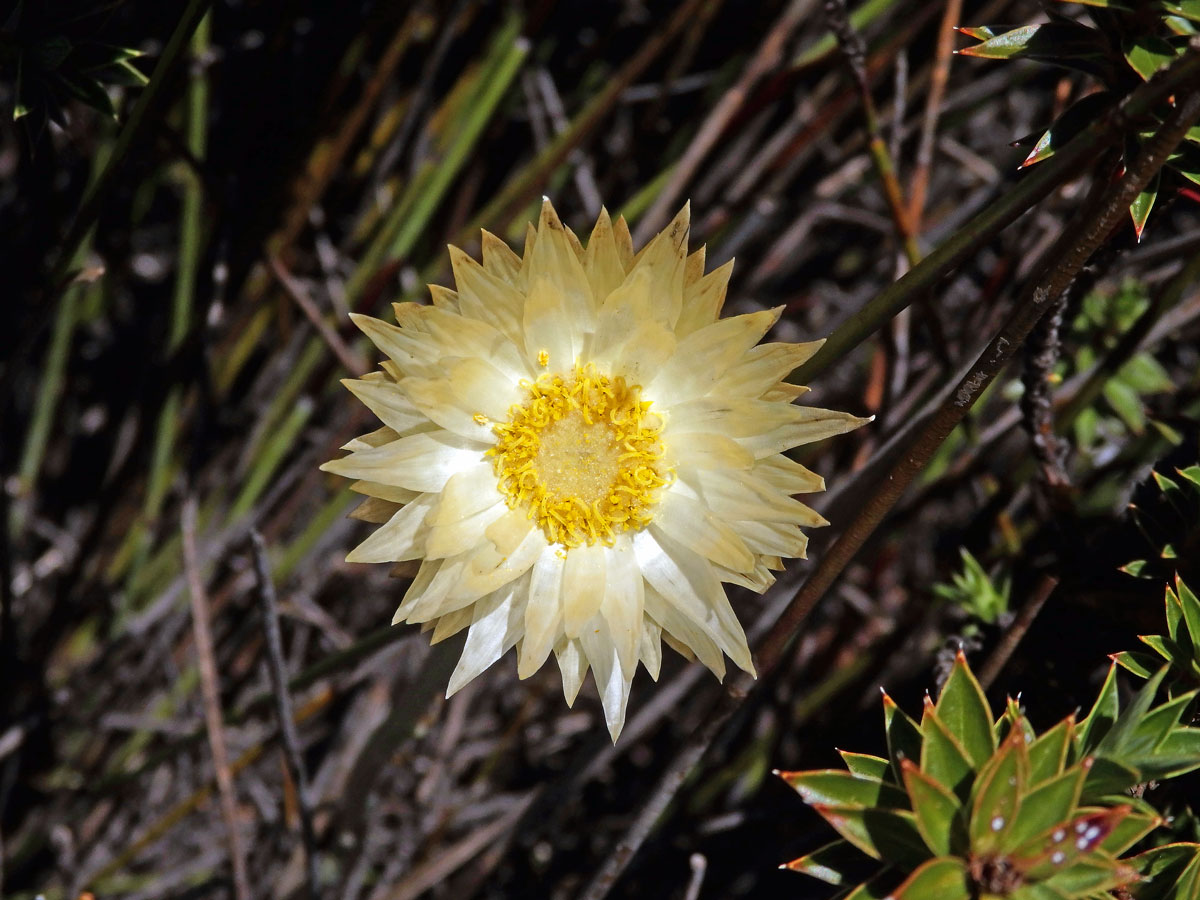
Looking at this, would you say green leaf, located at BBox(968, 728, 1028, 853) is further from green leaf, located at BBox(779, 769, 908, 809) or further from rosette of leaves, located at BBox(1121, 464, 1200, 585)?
rosette of leaves, located at BBox(1121, 464, 1200, 585)

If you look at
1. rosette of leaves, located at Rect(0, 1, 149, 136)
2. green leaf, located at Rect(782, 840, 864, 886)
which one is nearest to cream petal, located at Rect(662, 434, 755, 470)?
green leaf, located at Rect(782, 840, 864, 886)

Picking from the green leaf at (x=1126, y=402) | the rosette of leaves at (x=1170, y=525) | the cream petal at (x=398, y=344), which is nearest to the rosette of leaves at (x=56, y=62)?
the cream petal at (x=398, y=344)

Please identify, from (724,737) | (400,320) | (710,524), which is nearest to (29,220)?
(400,320)

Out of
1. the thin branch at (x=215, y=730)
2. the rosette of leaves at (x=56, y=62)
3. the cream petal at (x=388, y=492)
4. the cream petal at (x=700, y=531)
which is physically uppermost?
the rosette of leaves at (x=56, y=62)

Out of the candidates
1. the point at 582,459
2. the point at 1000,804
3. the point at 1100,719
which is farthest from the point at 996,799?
the point at 582,459

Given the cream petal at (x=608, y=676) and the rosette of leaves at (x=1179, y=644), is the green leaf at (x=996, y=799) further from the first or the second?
the cream petal at (x=608, y=676)

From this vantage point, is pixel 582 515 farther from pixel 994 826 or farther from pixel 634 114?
pixel 634 114
